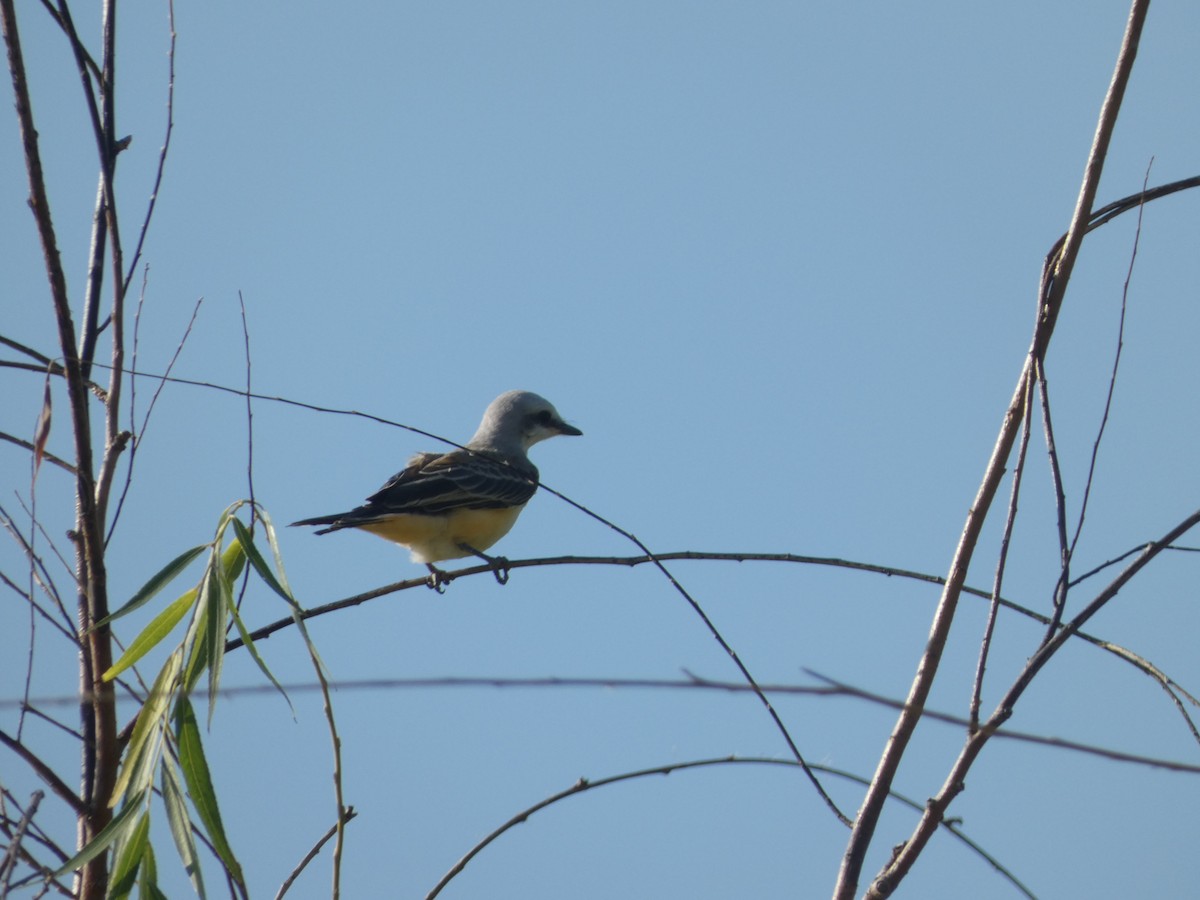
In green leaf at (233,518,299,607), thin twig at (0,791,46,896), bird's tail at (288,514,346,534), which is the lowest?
thin twig at (0,791,46,896)

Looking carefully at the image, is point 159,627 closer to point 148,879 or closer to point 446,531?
point 148,879

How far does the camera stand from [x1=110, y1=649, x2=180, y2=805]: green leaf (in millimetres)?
2357

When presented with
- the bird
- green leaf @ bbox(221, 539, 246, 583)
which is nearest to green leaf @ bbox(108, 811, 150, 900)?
green leaf @ bbox(221, 539, 246, 583)

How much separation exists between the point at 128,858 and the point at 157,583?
0.54 m

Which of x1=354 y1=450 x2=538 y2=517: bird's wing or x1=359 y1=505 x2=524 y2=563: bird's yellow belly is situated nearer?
x1=354 y1=450 x2=538 y2=517: bird's wing

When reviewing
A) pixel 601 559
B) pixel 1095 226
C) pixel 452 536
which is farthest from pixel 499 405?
pixel 1095 226

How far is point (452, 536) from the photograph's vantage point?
6.63 m

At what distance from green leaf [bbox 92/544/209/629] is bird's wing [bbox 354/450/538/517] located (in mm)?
3228

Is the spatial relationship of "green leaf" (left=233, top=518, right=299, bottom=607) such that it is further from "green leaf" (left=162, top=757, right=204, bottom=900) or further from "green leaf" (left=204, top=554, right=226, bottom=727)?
"green leaf" (left=162, top=757, right=204, bottom=900)

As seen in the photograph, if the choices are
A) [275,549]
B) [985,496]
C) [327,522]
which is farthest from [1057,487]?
[327,522]

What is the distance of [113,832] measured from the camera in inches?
90.3

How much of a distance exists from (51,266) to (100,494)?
54 centimetres

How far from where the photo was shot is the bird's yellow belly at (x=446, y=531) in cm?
632

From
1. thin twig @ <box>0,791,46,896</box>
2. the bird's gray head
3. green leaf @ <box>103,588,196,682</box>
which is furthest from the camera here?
the bird's gray head
